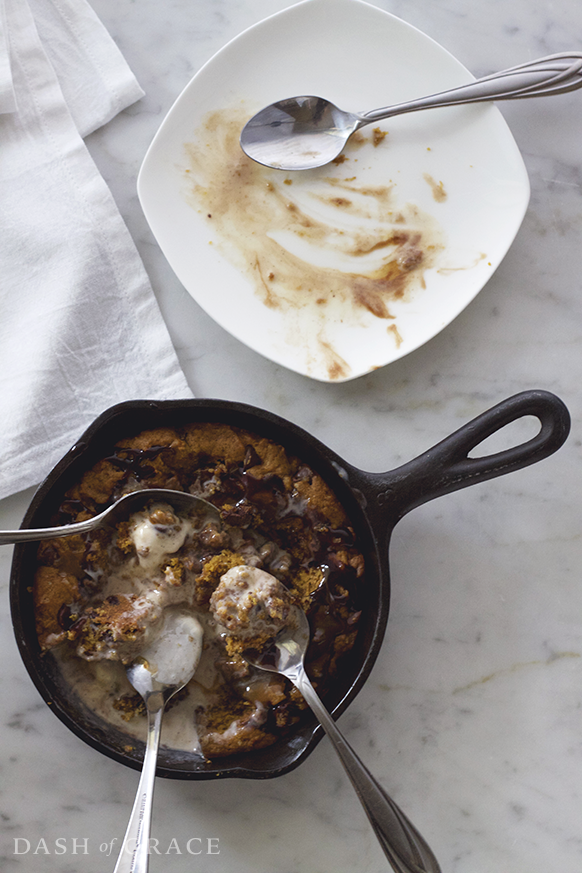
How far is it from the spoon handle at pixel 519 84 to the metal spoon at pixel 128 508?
1184 mm

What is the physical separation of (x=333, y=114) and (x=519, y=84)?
498 millimetres

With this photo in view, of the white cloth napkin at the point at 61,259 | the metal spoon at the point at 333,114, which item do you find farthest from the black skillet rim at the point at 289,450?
the metal spoon at the point at 333,114

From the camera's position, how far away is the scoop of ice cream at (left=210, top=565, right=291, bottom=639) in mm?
1536

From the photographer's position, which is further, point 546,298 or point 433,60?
point 546,298

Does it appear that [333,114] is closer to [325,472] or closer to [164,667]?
[325,472]

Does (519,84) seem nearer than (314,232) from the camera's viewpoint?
Yes

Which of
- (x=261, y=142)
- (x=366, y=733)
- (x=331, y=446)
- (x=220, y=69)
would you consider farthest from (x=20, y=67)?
(x=366, y=733)

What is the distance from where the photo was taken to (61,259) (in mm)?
1812

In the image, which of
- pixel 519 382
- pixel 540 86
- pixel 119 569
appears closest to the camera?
pixel 119 569

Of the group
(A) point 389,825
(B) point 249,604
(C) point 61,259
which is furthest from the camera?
(C) point 61,259

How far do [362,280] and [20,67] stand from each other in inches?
43.6

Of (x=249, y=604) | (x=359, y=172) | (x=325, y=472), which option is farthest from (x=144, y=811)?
(x=359, y=172)

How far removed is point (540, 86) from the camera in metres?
1.78

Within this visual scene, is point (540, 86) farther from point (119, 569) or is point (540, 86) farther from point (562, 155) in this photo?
point (119, 569)
